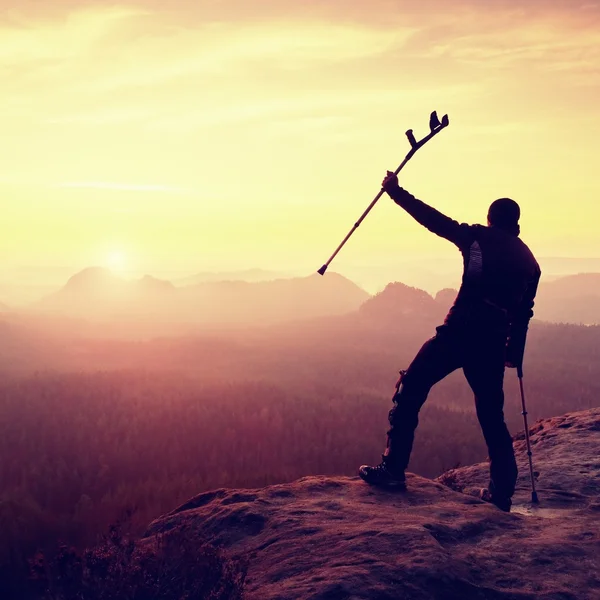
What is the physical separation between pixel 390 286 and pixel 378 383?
23.3 metres

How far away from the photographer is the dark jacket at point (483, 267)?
6.10 m

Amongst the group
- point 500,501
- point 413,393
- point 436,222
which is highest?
point 436,222

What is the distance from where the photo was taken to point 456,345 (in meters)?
6.29

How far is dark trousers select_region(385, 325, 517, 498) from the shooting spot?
20.6 feet

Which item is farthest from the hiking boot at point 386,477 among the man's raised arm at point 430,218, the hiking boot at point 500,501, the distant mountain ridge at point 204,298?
the distant mountain ridge at point 204,298

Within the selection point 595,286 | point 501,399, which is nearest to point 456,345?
point 501,399

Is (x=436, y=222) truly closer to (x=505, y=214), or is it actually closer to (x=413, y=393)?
(x=505, y=214)

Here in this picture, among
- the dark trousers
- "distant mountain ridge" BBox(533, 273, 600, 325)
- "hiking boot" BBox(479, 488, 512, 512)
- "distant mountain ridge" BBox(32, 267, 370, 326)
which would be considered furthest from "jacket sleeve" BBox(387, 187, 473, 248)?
"distant mountain ridge" BBox(32, 267, 370, 326)

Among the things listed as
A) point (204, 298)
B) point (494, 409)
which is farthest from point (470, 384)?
point (204, 298)

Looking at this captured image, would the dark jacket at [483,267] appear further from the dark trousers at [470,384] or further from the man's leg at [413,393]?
the man's leg at [413,393]

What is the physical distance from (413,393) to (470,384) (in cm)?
61

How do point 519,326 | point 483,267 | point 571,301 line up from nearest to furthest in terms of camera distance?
1. point 483,267
2. point 519,326
3. point 571,301

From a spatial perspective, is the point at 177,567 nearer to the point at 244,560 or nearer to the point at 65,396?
the point at 244,560

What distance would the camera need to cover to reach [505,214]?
20.9ft
